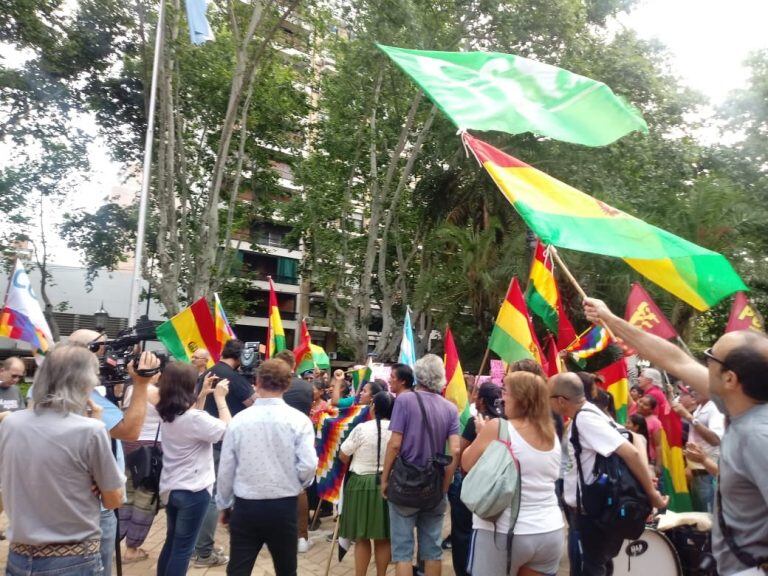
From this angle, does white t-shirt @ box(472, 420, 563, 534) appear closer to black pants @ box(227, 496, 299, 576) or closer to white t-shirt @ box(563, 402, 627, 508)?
white t-shirt @ box(563, 402, 627, 508)

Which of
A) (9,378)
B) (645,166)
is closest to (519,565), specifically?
(9,378)

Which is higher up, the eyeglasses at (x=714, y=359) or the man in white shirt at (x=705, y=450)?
the eyeglasses at (x=714, y=359)

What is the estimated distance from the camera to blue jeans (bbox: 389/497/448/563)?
4.44 m

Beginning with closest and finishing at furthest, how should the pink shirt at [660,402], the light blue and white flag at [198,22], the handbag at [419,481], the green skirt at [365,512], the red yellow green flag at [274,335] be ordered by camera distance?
the handbag at [419,481] → the green skirt at [365,512] → the pink shirt at [660,402] → the red yellow green flag at [274,335] → the light blue and white flag at [198,22]

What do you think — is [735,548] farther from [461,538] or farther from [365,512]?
[461,538]

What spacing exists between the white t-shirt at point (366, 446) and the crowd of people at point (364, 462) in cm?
2

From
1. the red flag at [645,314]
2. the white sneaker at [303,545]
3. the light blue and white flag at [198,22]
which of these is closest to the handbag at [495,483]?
the white sneaker at [303,545]

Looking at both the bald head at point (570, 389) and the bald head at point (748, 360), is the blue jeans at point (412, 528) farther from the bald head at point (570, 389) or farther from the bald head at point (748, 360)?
the bald head at point (748, 360)

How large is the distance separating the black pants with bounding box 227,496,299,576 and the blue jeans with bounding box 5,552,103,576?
124 centimetres

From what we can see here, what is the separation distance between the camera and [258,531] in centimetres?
377

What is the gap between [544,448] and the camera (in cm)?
343

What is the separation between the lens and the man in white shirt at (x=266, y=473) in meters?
3.76

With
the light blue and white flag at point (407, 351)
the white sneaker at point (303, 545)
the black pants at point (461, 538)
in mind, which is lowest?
the white sneaker at point (303, 545)

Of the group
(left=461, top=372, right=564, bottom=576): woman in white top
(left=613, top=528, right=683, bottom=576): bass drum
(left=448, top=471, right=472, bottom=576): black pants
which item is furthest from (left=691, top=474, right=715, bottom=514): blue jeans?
(left=461, top=372, right=564, bottom=576): woman in white top
